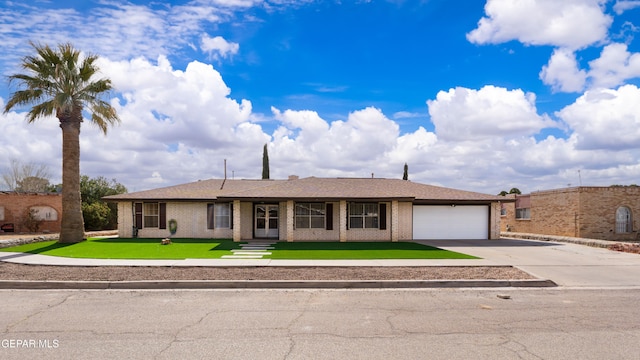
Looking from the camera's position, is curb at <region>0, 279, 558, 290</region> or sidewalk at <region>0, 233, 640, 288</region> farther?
sidewalk at <region>0, 233, 640, 288</region>

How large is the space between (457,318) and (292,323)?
3.06m

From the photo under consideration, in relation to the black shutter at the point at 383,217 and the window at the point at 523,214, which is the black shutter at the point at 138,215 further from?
the window at the point at 523,214

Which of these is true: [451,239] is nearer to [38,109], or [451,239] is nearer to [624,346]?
[624,346]

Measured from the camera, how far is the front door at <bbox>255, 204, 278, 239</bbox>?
25375mm

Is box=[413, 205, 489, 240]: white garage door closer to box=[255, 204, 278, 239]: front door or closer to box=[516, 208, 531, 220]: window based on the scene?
box=[255, 204, 278, 239]: front door

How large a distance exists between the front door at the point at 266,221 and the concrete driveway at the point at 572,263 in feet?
32.5

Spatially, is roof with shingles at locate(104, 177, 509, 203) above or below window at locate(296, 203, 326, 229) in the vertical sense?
above

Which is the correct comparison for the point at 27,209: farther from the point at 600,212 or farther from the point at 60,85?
the point at 600,212

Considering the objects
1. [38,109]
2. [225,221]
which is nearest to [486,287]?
[225,221]

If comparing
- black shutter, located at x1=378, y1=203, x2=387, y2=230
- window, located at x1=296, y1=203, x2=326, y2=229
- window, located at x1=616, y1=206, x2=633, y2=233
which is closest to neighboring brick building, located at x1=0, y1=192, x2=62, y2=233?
window, located at x1=296, y1=203, x2=326, y2=229

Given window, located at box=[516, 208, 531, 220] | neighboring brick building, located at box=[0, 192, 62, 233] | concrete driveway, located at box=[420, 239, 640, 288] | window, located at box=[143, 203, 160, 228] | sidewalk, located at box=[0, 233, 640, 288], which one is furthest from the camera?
window, located at box=[516, 208, 531, 220]

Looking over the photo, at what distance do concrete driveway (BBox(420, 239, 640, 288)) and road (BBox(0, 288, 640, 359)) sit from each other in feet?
5.25

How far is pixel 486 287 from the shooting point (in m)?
11.5

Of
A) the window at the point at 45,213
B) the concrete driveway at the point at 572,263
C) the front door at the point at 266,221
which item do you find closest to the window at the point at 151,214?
the front door at the point at 266,221
